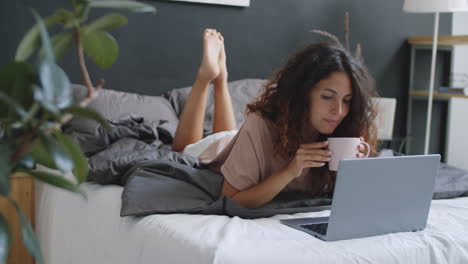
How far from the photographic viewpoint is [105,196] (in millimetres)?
1807

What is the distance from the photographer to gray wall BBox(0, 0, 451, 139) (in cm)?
299

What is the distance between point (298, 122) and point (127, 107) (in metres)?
1.15

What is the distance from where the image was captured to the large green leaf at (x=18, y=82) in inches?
20.6

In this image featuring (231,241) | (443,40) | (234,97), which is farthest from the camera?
(443,40)

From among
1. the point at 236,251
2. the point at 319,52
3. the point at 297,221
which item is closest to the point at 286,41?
the point at 319,52

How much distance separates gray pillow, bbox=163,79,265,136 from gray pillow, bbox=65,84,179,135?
0.30ft

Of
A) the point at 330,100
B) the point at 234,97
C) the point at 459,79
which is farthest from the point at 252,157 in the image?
the point at 459,79

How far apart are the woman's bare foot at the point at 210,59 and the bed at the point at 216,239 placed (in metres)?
0.63

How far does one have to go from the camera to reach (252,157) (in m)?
1.67

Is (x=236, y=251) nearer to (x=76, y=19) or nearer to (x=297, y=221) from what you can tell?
(x=297, y=221)

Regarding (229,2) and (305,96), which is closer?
(305,96)

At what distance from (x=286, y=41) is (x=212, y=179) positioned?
1.91 meters

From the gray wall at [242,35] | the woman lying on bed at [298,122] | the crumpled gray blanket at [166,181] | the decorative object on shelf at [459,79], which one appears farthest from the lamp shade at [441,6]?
the woman lying on bed at [298,122]

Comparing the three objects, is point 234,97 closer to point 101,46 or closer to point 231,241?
point 231,241
